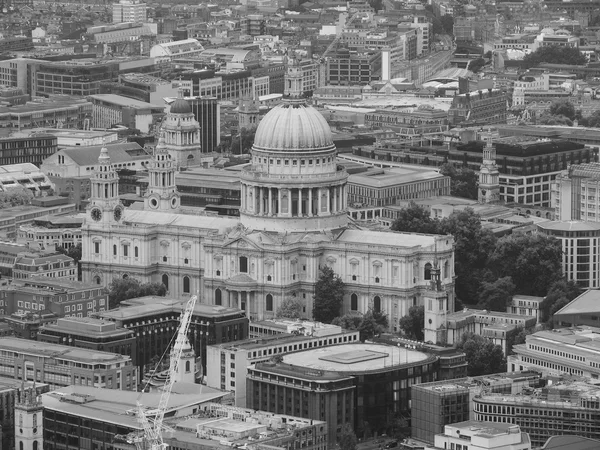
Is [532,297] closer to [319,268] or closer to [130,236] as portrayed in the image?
[319,268]

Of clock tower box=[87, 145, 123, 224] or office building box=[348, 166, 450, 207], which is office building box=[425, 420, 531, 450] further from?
office building box=[348, 166, 450, 207]

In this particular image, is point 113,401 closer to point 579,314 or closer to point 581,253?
point 579,314

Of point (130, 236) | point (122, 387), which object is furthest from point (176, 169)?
point (122, 387)

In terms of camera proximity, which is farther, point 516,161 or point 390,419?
point 516,161

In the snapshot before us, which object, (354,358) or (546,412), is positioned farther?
(354,358)

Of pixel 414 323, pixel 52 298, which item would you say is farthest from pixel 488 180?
pixel 52 298

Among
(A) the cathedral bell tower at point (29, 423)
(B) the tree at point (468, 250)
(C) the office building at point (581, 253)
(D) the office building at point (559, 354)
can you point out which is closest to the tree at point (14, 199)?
(B) the tree at point (468, 250)
